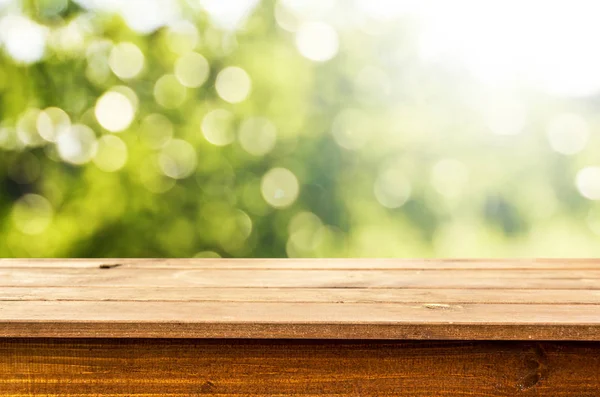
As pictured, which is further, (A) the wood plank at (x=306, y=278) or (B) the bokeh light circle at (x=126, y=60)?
(B) the bokeh light circle at (x=126, y=60)

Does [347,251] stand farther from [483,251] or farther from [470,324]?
[470,324]

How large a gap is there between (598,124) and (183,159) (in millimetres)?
1990

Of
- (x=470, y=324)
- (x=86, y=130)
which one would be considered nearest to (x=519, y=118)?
(x=86, y=130)

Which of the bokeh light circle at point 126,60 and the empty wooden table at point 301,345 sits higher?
the empty wooden table at point 301,345

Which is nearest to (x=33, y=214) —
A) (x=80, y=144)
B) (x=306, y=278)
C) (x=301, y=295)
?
(x=80, y=144)

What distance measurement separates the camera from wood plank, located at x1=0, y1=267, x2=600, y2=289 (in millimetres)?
1184

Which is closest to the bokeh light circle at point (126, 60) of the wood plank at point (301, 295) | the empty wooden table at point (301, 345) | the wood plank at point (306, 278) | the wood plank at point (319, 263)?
the wood plank at point (319, 263)

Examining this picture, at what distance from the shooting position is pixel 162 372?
3.18ft

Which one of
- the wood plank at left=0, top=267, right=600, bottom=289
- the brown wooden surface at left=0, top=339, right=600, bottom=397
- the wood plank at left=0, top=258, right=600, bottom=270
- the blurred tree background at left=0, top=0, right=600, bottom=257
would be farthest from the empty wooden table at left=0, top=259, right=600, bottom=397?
the blurred tree background at left=0, top=0, right=600, bottom=257

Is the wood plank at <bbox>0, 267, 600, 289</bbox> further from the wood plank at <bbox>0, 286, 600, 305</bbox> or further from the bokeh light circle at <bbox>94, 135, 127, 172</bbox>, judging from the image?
the bokeh light circle at <bbox>94, 135, 127, 172</bbox>

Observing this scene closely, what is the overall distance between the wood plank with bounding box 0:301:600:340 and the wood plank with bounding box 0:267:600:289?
0.70 feet

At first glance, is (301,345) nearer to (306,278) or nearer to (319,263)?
(306,278)

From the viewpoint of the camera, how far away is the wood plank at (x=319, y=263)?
55.6 inches

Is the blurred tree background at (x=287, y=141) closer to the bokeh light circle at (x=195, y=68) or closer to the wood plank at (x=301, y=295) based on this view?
the bokeh light circle at (x=195, y=68)
